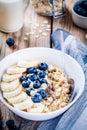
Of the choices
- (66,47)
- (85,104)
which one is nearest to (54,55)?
(66,47)

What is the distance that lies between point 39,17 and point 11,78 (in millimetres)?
413

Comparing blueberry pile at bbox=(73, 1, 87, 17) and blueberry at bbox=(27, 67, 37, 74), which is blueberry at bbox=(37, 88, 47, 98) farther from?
blueberry pile at bbox=(73, 1, 87, 17)

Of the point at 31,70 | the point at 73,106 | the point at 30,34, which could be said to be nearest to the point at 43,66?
the point at 31,70

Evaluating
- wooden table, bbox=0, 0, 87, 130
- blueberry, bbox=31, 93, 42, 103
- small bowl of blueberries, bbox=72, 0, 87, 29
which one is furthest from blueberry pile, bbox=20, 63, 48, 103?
small bowl of blueberries, bbox=72, 0, 87, 29

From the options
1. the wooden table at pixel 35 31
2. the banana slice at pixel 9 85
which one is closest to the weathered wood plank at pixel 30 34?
the wooden table at pixel 35 31

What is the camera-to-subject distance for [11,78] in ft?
3.16

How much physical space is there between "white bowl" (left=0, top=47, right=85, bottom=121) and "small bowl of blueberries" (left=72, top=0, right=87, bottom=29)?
0.23 meters

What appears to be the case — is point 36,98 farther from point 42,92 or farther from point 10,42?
point 10,42

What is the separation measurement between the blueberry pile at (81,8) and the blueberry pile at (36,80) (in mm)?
313

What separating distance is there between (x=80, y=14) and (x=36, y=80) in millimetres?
385

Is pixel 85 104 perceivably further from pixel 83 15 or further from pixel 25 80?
pixel 83 15

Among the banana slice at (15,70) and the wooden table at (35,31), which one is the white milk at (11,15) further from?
the banana slice at (15,70)

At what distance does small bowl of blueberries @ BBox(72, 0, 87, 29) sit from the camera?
1232 millimetres

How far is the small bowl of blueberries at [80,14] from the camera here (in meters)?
1.23
